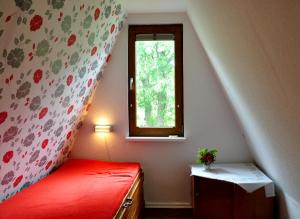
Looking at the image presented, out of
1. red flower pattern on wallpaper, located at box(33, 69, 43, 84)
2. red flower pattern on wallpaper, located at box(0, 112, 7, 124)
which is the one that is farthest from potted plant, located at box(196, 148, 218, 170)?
red flower pattern on wallpaper, located at box(0, 112, 7, 124)

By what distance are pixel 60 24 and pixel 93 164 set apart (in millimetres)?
1930

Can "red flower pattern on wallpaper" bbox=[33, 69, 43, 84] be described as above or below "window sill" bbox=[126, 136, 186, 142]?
above

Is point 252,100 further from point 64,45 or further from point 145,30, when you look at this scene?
point 145,30

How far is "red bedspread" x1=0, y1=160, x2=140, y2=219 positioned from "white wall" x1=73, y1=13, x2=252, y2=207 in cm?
34

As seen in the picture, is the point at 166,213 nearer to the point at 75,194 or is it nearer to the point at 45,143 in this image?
the point at 75,194

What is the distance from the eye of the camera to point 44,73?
2.04 metres

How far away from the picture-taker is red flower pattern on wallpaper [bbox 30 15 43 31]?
160cm

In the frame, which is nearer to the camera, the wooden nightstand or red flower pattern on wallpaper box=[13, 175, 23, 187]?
red flower pattern on wallpaper box=[13, 175, 23, 187]

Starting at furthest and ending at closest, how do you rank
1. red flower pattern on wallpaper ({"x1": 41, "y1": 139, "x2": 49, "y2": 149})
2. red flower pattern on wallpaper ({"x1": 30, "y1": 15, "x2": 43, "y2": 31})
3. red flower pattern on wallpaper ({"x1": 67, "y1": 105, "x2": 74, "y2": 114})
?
red flower pattern on wallpaper ({"x1": 67, "y1": 105, "x2": 74, "y2": 114})
red flower pattern on wallpaper ({"x1": 41, "y1": 139, "x2": 49, "y2": 149})
red flower pattern on wallpaper ({"x1": 30, "y1": 15, "x2": 43, "y2": 31})

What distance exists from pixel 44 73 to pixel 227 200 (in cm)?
202

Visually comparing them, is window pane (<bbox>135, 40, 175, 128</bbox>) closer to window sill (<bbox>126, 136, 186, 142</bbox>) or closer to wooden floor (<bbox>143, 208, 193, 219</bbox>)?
window sill (<bbox>126, 136, 186, 142</bbox>)

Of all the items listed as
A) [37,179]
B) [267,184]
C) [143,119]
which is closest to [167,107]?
[143,119]

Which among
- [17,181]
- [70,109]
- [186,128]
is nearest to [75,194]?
[17,181]

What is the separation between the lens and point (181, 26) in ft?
11.6
